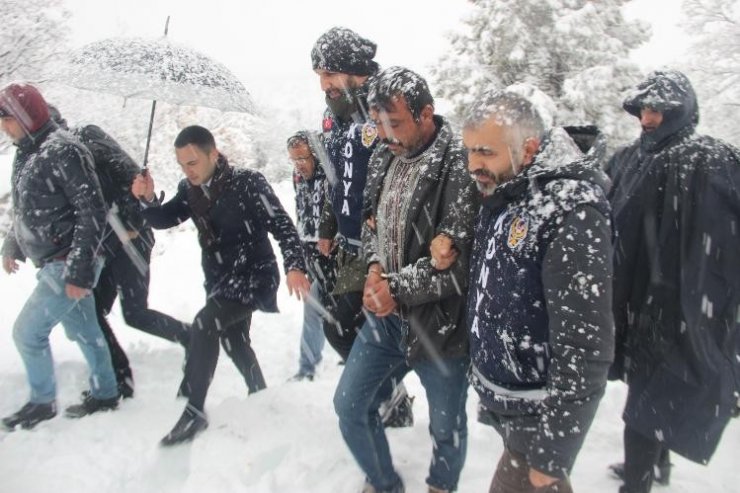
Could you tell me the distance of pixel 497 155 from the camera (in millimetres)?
1806

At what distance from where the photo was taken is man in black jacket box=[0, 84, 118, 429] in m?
3.35

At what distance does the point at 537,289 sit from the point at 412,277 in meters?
0.67

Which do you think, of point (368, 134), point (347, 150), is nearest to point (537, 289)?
point (368, 134)

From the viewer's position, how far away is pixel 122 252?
3875mm

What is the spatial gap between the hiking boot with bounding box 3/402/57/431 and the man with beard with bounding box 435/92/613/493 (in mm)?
3208

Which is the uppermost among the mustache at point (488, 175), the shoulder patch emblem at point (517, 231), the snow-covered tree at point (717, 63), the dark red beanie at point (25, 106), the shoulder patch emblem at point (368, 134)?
the dark red beanie at point (25, 106)

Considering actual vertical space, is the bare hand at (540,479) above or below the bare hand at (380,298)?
below

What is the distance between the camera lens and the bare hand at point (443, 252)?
2.14m

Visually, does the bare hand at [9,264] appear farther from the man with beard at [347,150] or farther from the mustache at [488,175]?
the mustache at [488,175]

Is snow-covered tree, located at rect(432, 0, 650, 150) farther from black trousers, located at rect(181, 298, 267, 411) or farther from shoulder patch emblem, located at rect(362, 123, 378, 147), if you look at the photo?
black trousers, located at rect(181, 298, 267, 411)

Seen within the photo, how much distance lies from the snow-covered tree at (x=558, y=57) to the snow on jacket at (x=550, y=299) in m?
14.4

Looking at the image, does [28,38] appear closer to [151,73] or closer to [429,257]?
[151,73]

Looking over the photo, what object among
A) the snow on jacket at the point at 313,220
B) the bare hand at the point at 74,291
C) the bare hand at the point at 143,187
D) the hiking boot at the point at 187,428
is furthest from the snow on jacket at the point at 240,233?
the hiking boot at the point at 187,428

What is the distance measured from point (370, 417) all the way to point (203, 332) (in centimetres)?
126
